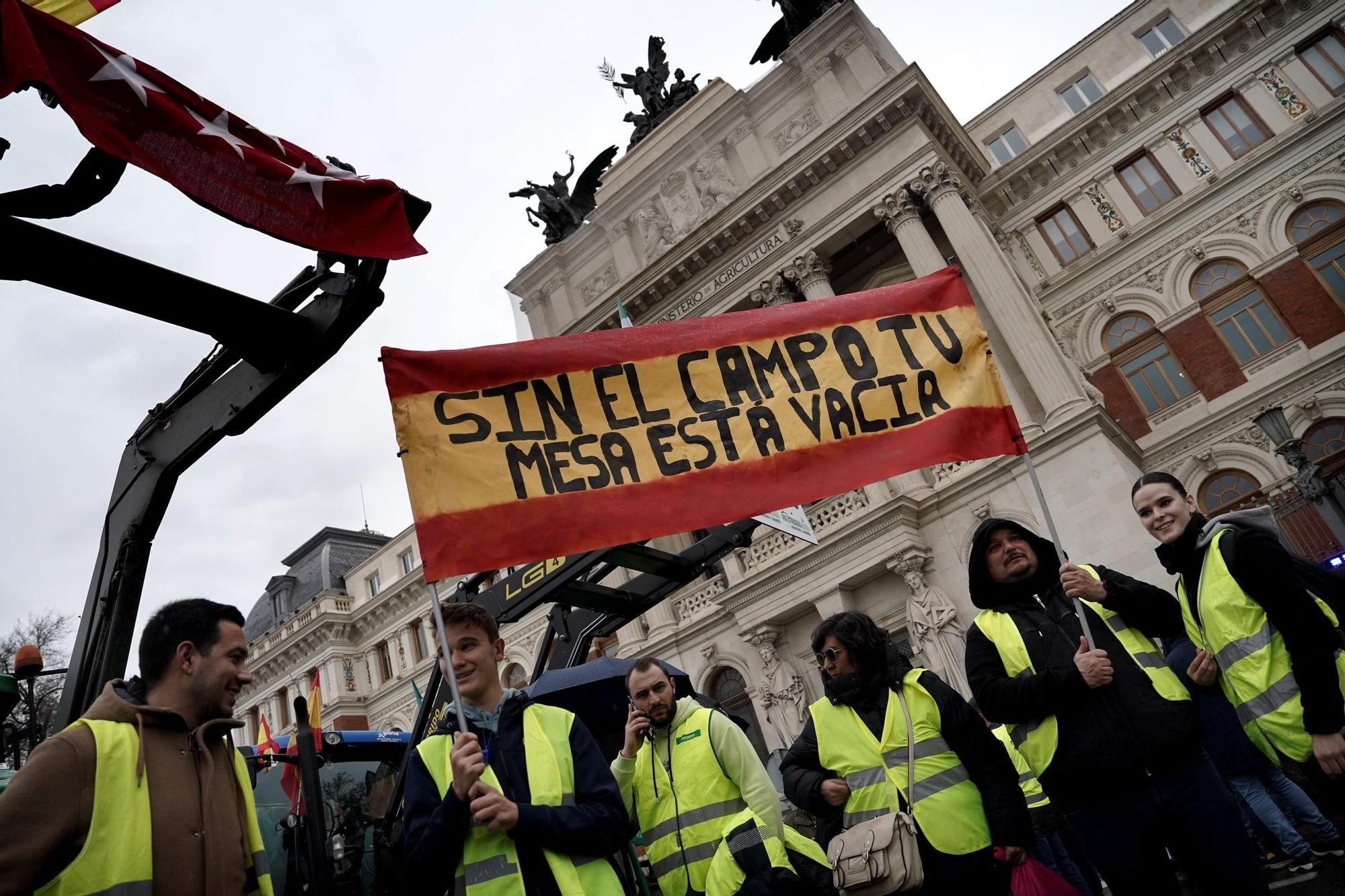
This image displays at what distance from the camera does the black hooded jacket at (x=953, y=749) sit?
11.8 feet

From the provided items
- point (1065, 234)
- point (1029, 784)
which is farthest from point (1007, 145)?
point (1029, 784)

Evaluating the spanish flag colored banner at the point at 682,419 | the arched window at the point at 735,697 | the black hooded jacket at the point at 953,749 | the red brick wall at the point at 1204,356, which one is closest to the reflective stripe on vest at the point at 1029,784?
the black hooded jacket at the point at 953,749

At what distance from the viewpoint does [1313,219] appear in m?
18.8

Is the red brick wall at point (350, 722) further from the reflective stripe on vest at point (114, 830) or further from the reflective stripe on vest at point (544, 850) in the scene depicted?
the reflective stripe on vest at point (114, 830)

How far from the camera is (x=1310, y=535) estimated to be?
53.4 ft

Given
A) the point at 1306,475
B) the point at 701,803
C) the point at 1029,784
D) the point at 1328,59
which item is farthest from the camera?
the point at 1328,59

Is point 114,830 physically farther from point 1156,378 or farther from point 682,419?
point 1156,378

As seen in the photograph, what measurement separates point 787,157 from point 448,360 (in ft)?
A: 61.1

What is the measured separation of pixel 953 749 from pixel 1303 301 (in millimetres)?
19873

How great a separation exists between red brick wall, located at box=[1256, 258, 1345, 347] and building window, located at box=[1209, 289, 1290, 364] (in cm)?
23

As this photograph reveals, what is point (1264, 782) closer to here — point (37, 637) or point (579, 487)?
point (579, 487)

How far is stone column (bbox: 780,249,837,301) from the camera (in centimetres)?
2002

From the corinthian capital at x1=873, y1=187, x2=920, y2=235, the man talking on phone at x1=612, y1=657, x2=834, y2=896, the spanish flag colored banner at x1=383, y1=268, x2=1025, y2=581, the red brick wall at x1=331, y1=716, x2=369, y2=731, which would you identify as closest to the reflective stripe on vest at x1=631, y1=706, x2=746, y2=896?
the man talking on phone at x1=612, y1=657, x2=834, y2=896

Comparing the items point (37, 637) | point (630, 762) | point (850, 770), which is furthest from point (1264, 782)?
point (37, 637)
